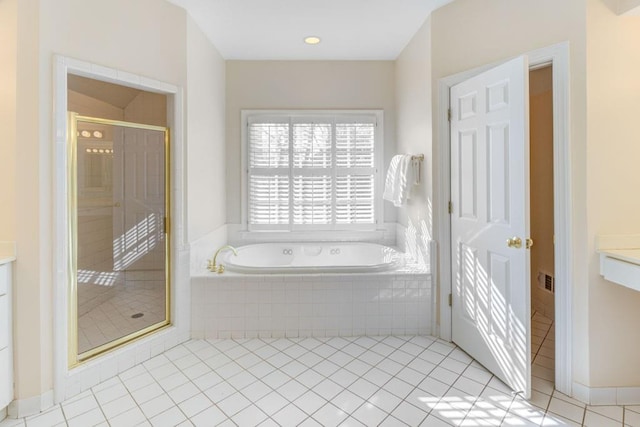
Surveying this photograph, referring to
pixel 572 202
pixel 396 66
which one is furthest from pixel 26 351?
pixel 396 66

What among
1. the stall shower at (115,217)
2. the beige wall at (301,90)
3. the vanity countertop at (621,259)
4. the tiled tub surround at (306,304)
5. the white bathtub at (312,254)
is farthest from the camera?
the beige wall at (301,90)

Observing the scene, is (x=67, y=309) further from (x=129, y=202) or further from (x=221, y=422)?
(x=221, y=422)

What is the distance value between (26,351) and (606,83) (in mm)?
3439

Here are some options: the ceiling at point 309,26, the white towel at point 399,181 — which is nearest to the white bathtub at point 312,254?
the white towel at point 399,181

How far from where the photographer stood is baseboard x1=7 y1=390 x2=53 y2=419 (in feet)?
5.68

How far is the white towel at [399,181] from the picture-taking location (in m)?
2.86

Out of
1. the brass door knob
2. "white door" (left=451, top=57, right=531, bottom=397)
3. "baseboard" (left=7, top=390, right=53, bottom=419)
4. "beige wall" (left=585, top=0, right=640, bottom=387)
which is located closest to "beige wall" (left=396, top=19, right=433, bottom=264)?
"white door" (left=451, top=57, right=531, bottom=397)

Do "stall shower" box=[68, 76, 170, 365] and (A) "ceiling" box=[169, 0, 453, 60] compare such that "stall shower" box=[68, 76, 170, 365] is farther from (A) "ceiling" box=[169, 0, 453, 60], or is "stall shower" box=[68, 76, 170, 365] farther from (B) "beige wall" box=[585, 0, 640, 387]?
(B) "beige wall" box=[585, 0, 640, 387]

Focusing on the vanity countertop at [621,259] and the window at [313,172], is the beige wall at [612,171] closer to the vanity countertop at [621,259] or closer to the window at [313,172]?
the vanity countertop at [621,259]

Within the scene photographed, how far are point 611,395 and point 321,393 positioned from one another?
1600 mm

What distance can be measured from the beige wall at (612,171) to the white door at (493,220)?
1.20ft

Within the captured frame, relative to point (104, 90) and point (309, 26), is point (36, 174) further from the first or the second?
point (309, 26)

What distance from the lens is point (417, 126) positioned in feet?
9.58

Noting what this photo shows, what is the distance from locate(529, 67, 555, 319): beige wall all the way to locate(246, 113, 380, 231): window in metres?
1.52
